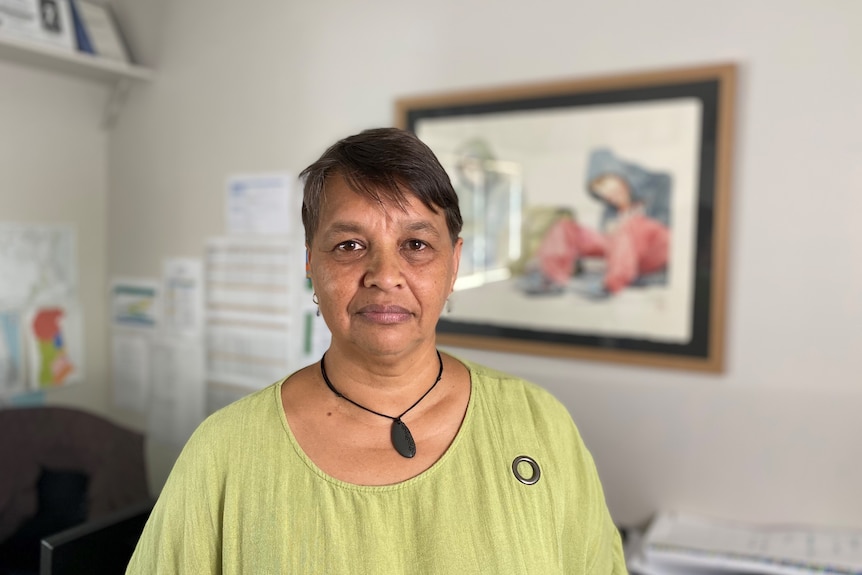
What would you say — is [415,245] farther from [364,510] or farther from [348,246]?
[364,510]

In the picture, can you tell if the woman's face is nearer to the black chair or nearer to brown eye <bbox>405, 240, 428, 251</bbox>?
brown eye <bbox>405, 240, 428, 251</bbox>

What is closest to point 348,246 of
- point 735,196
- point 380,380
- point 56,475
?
point 380,380

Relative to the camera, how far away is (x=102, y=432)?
1.75 m

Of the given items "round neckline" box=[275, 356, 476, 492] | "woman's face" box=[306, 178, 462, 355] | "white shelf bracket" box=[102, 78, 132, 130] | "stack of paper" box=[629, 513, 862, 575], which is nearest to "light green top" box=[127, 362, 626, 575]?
"round neckline" box=[275, 356, 476, 492]

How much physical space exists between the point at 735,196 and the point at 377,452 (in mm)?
988

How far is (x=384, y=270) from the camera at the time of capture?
849 mm

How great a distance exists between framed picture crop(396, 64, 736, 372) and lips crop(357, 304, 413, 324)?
2.71 feet

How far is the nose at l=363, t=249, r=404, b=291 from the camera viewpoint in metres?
0.84

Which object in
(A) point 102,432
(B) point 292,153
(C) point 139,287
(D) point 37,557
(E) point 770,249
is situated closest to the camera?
(E) point 770,249

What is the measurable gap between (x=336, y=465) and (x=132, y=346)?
175cm

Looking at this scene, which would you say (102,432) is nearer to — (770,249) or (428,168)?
(428,168)

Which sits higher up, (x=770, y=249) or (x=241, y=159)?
(x=241, y=159)

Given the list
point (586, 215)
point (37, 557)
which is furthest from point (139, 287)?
point (586, 215)

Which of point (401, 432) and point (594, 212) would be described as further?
point (594, 212)
